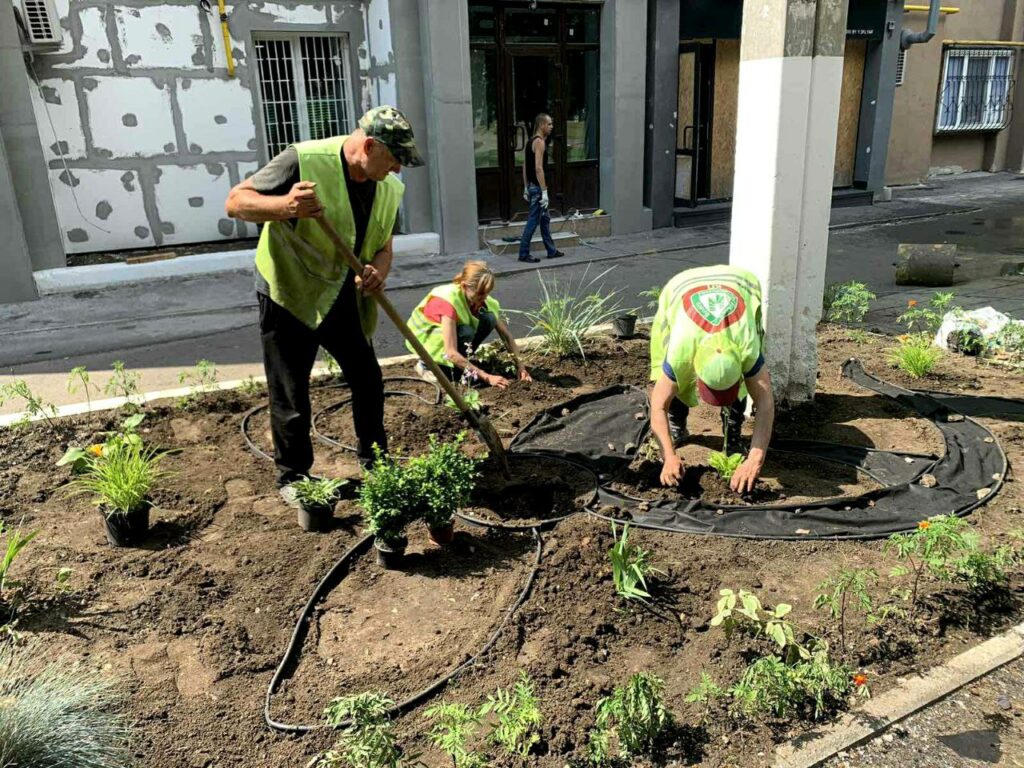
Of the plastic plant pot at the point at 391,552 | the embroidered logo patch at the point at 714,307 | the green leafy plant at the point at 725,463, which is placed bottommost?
the plastic plant pot at the point at 391,552

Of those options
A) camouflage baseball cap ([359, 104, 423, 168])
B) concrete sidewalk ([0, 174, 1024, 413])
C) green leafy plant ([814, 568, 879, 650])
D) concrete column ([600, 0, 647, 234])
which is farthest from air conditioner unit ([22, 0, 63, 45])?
green leafy plant ([814, 568, 879, 650])

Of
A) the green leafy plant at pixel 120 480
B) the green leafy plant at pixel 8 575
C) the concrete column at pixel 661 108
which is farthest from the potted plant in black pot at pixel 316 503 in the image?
the concrete column at pixel 661 108

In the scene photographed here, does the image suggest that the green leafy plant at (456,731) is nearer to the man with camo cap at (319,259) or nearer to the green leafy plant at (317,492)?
the green leafy plant at (317,492)

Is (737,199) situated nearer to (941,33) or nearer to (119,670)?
(119,670)

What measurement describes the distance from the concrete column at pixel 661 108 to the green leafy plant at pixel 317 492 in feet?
31.3

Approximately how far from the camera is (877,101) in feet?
47.5

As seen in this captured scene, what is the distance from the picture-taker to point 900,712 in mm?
2621

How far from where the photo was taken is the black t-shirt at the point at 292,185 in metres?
3.45

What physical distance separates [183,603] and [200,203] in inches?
319

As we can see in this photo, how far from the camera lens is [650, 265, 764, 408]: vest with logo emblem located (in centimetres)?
369

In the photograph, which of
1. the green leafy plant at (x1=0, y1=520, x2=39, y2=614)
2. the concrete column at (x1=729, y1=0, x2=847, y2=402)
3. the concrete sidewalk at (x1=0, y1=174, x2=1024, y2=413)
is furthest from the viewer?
the concrete sidewalk at (x1=0, y1=174, x2=1024, y2=413)

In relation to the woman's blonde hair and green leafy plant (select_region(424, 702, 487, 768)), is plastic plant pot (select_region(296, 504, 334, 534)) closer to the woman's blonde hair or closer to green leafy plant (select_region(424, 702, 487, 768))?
green leafy plant (select_region(424, 702, 487, 768))

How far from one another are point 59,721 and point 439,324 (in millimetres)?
3582

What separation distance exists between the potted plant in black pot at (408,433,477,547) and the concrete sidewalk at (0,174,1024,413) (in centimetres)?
324
